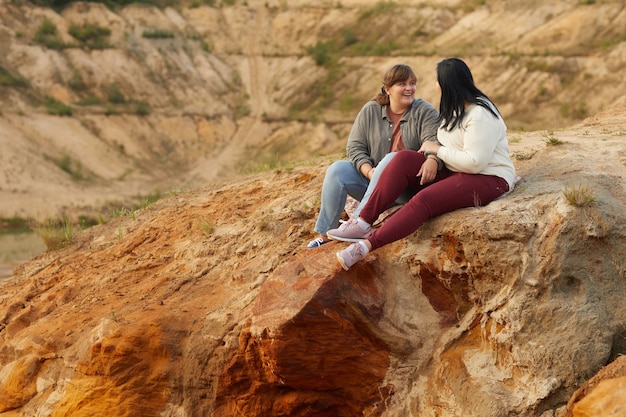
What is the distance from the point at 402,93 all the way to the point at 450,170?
2.34 ft

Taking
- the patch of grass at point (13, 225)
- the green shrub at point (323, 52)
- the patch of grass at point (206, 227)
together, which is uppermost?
the patch of grass at point (206, 227)

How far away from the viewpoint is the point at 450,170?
5691 millimetres

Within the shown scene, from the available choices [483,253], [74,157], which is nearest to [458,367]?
[483,253]

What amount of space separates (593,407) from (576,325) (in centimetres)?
86

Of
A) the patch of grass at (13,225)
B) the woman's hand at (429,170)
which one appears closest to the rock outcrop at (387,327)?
the woman's hand at (429,170)

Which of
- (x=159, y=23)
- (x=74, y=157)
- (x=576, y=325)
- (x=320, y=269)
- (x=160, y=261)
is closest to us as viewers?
(x=576, y=325)

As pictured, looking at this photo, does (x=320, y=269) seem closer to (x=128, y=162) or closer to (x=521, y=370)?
(x=521, y=370)

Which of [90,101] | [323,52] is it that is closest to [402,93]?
[90,101]

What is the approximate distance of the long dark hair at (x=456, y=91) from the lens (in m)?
5.52

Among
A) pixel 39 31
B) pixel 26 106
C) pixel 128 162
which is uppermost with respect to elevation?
pixel 39 31

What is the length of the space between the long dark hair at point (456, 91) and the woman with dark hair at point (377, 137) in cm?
33

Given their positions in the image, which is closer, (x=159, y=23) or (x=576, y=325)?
(x=576, y=325)

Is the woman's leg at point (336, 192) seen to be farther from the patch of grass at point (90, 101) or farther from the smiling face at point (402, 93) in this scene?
the patch of grass at point (90, 101)

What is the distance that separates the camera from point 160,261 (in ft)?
25.0
